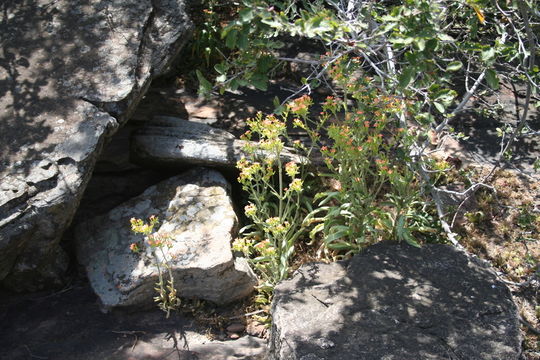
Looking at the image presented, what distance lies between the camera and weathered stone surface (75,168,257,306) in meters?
3.89

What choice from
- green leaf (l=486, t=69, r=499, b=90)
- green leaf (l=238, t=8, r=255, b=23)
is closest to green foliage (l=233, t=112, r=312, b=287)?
green leaf (l=238, t=8, r=255, b=23)

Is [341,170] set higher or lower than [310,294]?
higher

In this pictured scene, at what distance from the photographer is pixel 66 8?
187 inches

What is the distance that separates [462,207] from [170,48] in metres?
2.65

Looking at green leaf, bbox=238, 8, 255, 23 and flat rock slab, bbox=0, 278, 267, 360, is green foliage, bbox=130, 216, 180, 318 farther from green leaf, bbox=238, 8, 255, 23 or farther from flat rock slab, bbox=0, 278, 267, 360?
green leaf, bbox=238, 8, 255, 23

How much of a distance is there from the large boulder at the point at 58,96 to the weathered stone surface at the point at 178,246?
346 millimetres

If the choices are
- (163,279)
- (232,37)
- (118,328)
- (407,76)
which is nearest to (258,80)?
(232,37)

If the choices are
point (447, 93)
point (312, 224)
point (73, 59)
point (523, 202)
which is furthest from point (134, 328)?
point (523, 202)

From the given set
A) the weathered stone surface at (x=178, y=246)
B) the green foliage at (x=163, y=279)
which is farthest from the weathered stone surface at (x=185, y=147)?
the green foliage at (x=163, y=279)

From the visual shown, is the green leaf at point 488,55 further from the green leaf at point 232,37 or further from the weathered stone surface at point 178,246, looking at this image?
the weathered stone surface at point 178,246

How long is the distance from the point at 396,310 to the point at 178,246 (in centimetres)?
154

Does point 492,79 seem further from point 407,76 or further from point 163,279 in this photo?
point 163,279

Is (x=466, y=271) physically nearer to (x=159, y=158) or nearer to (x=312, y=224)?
(x=312, y=224)

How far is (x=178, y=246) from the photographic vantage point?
13.1 ft
